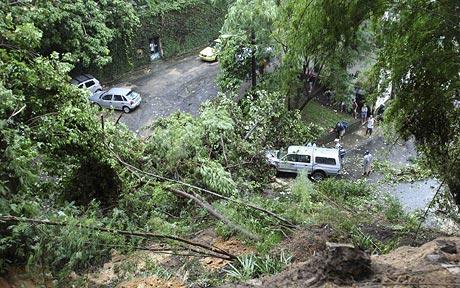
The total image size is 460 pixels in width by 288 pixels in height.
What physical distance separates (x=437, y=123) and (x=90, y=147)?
5988mm

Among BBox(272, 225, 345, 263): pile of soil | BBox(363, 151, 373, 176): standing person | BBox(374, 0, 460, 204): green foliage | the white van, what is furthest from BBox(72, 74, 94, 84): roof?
BBox(272, 225, 345, 263): pile of soil

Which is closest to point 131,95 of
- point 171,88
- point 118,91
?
point 118,91

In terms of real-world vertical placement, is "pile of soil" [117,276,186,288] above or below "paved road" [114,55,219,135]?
above

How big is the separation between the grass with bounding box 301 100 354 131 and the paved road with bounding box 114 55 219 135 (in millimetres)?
4292

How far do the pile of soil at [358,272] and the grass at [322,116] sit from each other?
14966 mm

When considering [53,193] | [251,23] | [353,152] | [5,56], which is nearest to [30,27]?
[5,56]

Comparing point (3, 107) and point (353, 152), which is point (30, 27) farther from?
point (353, 152)

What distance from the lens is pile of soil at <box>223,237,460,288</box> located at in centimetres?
482

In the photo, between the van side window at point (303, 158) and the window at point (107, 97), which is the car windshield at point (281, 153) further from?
the window at point (107, 97)

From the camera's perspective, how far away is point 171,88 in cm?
2194

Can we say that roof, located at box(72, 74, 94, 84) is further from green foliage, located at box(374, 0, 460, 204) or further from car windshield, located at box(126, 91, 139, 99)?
green foliage, located at box(374, 0, 460, 204)

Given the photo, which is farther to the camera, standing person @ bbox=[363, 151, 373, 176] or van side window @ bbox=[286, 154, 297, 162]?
standing person @ bbox=[363, 151, 373, 176]

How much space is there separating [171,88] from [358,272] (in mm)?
17857

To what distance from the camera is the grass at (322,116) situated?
20234mm
